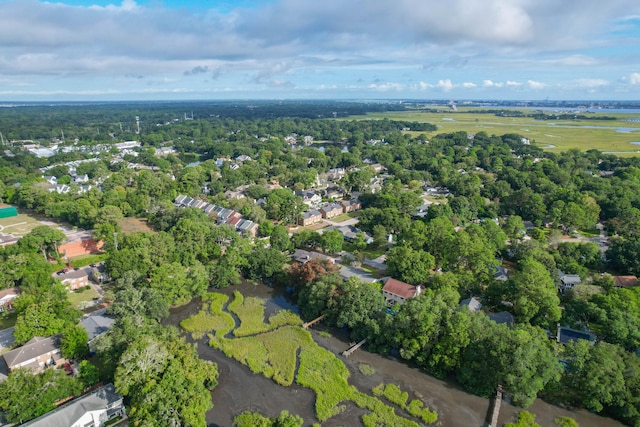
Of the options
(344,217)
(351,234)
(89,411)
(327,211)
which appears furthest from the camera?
(344,217)

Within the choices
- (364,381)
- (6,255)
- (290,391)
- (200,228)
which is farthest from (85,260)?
(364,381)

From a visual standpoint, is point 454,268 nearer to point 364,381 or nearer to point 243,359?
point 364,381

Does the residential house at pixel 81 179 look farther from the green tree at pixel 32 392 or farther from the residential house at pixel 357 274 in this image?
the green tree at pixel 32 392

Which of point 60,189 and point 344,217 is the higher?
point 60,189

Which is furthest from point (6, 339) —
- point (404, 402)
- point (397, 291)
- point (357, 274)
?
point (397, 291)

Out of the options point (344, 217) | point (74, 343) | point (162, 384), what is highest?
point (162, 384)

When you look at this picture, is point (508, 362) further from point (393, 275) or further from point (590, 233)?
point (590, 233)

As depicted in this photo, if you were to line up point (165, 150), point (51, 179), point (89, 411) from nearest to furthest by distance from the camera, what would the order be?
point (89, 411) < point (51, 179) < point (165, 150)
